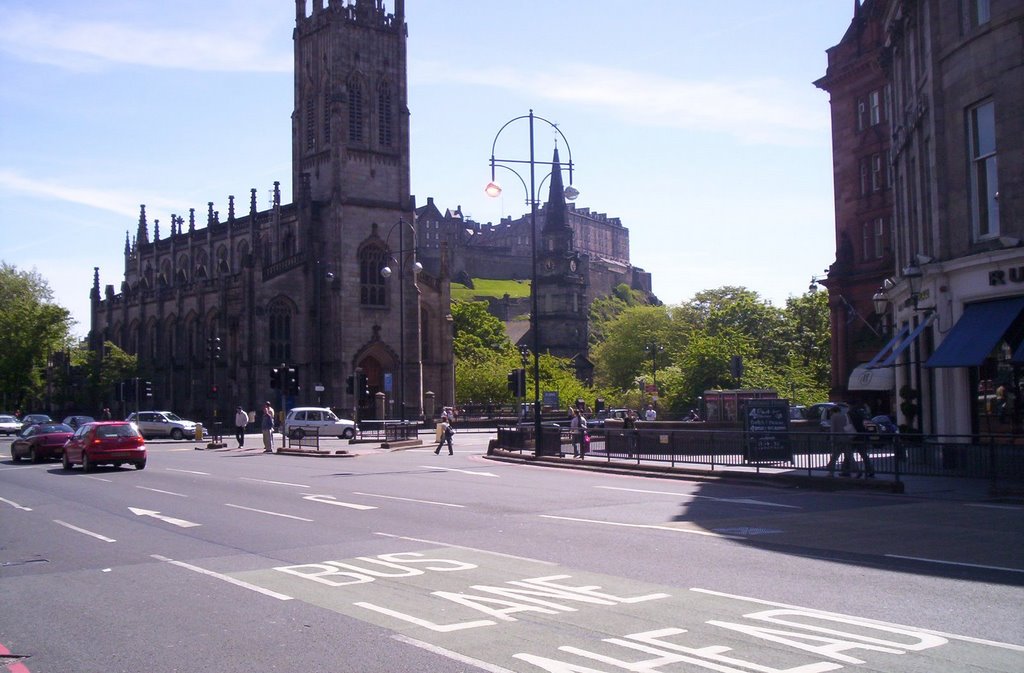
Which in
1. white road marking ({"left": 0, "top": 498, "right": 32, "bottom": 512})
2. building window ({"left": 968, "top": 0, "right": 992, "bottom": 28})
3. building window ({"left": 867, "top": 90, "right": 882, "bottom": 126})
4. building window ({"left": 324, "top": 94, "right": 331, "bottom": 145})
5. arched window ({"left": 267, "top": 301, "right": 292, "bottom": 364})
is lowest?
white road marking ({"left": 0, "top": 498, "right": 32, "bottom": 512})

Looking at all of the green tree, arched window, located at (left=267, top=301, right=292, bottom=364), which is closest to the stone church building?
arched window, located at (left=267, top=301, right=292, bottom=364)

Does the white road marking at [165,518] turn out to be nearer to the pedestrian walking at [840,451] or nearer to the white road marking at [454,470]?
the white road marking at [454,470]

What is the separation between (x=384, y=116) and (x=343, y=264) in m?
10.9

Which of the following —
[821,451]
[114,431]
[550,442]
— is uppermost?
[114,431]

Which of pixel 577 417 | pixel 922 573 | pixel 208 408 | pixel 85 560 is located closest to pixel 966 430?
pixel 577 417

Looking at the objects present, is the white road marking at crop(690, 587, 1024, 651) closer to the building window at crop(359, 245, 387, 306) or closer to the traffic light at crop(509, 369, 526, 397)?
A: the traffic light at crop(509, 369, 526, 397)

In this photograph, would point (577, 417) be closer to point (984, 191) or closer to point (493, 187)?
point (493, 187)

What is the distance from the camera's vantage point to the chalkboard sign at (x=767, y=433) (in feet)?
77.0

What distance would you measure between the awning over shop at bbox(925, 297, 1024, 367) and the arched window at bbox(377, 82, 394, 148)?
169ft

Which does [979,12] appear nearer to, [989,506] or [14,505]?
[989,506]

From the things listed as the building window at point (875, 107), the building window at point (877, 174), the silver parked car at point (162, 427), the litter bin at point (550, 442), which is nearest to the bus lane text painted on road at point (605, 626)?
the litter bin at point (550, 442)

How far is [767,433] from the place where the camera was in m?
23.4

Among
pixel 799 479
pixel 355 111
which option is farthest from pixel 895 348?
pixel 355 111

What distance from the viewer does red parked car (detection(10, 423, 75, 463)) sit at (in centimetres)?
3516
